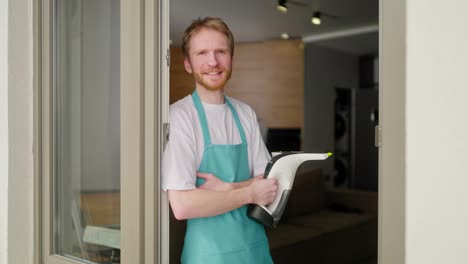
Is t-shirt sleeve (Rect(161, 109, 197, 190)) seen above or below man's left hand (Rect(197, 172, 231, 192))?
above

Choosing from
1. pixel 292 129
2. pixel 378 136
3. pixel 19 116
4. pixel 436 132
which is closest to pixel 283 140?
pixel 292 129

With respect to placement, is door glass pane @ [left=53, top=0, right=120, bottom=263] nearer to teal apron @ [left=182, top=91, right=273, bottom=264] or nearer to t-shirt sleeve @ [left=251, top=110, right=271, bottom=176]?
teal apron @ [left=182, top=91, right=273, bottom=264]

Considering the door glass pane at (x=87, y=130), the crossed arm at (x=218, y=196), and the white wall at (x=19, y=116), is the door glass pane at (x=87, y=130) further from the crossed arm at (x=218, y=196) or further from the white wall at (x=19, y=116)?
the crossed arm at (x=218, y=196)

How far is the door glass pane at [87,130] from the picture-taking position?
5.85 feet

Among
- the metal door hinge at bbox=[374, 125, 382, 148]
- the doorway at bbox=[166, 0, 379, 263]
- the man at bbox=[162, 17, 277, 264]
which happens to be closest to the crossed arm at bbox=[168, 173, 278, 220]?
the man at bbox=[162, 17, 277, 264]

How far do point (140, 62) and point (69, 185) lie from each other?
0.80m

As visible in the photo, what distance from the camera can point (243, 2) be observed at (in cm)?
172

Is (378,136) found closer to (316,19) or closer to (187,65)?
(187,65)

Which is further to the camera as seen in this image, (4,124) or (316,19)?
(316,19)

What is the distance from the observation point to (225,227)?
153cm

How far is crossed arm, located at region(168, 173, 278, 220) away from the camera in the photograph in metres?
1.48

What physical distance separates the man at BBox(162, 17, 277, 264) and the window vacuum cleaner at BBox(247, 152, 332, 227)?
20 mm

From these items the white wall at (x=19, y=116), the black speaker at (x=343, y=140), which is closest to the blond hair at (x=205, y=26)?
the white wall at (x=19, y=116)

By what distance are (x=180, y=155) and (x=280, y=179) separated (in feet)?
1.06
